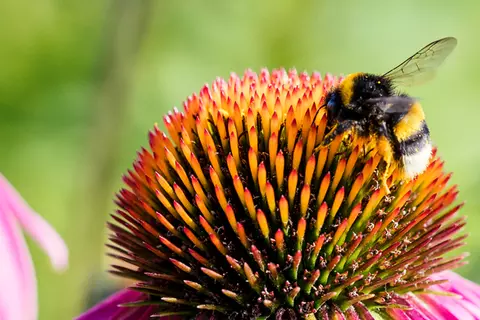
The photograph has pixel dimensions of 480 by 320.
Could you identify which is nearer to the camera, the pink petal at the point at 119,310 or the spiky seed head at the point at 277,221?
the spiky seed head at the point at 277,221

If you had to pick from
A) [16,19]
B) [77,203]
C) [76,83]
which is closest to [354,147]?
[77,203]

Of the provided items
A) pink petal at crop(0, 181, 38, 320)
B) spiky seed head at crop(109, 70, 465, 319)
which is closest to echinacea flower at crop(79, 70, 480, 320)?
spiky seed head at crop(109, 70, 465, 319)

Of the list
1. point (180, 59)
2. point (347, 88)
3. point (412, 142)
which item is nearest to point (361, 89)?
point (347, 88)

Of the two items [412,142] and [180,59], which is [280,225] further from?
[180,59]

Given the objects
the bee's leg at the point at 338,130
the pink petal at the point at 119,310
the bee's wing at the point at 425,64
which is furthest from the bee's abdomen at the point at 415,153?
the pink petal at the point at 119,310

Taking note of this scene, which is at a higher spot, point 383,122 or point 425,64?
point 425,64

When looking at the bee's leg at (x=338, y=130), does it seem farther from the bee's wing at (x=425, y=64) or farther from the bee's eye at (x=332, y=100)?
the bee's wing at (x=425, y=64)

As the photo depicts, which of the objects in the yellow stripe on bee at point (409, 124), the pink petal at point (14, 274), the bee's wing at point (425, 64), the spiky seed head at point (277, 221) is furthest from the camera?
the bee's wing at point (425, 64)
